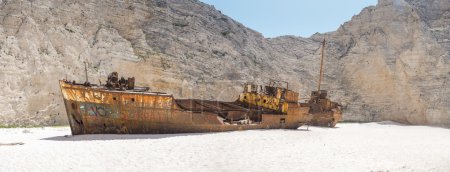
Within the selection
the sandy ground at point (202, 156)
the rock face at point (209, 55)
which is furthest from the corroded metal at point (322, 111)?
the sandy ground at point (202, 156)

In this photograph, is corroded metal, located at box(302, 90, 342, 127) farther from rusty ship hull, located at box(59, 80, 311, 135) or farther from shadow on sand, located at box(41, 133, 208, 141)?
shadow on sand, located at box(41, 133, 208, 141)

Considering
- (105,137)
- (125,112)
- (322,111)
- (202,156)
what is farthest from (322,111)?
(202,156)

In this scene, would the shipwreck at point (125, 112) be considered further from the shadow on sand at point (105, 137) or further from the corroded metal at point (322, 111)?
the corroded metal at point (322, 111)

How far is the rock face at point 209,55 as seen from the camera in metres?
21.3

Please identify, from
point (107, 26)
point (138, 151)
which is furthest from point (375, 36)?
point (138, 151)

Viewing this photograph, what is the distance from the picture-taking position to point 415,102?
3572 cm

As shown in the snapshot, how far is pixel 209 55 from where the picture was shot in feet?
107

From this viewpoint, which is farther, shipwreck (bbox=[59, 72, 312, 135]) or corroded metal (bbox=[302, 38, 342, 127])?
corroded metal (bbox=[302, 38, 342, 127])

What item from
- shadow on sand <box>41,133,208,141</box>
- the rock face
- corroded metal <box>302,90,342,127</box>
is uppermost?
the rock face

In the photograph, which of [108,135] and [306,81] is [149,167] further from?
[306,81]

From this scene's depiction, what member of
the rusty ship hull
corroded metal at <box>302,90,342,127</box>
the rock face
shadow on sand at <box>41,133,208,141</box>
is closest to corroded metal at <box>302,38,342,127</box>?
corroded metal at <box>302,90,342,127</box>

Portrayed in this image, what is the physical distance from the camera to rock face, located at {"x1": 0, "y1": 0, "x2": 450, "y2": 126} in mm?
21312

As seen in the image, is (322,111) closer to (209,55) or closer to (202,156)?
(209,55)

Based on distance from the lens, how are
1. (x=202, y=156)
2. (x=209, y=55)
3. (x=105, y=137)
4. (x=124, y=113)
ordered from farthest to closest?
(x=209, y=55) < (x=124, y=113) < (x=105, y=137) < (x=202, y=156)
